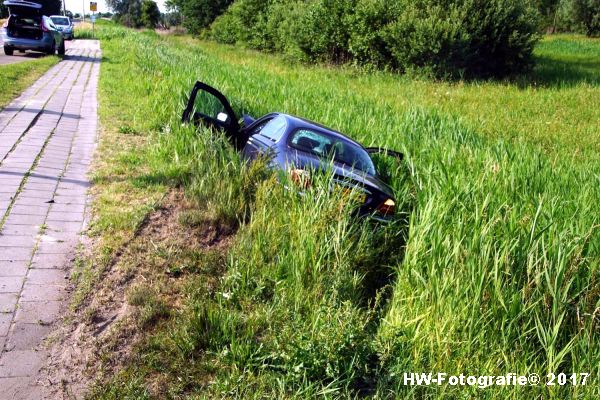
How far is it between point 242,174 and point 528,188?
9.49ft

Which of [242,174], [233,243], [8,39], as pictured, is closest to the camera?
[233,243]

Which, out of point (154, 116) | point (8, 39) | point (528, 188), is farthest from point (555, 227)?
point (8, 39)

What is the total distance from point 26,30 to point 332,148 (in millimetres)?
20500

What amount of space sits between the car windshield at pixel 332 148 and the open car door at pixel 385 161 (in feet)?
0.97

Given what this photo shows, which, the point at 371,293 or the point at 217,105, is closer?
the point at 371,293

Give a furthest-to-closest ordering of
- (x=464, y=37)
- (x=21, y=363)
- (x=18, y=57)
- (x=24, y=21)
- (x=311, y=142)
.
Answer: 1. (x=24, y=21)
2. (x=18, y=57)
3. (x=464, y=37)
4. (x=311, y=142)
5. (x=21, y=363)

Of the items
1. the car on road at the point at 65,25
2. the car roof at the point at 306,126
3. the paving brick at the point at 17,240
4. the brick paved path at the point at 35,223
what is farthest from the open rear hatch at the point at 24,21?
the paving brick at the point at 17,240

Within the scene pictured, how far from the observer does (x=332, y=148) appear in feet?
19.7

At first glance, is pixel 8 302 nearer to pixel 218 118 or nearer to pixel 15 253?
pixel 15 253

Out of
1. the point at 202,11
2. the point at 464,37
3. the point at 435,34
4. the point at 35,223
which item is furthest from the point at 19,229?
the point at 202,11

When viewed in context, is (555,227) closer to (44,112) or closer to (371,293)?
(371,293)

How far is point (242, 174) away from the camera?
564 cm

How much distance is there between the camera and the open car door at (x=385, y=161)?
20.9 ft

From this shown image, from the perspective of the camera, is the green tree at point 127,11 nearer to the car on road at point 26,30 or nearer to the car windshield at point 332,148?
the car on road at point 26,30
